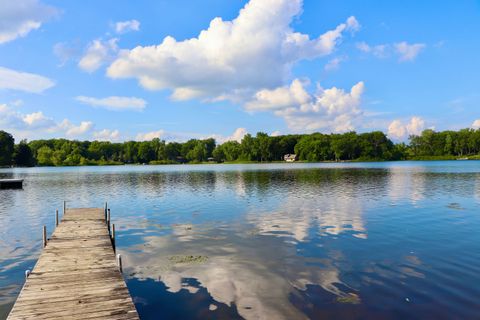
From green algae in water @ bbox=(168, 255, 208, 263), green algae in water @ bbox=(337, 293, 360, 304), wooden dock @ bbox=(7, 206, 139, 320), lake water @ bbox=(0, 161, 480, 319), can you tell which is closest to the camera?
wooden dock @ bbox=(7, 206, 139, 320)

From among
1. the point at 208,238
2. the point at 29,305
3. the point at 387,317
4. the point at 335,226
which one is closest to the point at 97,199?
the point at 208,238

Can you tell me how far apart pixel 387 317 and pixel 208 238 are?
14.4 meters

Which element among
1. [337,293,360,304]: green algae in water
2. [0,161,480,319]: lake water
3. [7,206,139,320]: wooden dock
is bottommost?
[337,293,360,304]: green algae in water

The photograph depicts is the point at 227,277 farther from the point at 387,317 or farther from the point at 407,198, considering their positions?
the point at 407,198

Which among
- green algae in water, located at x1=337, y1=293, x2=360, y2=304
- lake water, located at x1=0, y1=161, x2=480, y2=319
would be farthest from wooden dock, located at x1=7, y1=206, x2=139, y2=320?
green algae in water, located at x1=337, y1=293, x2=360, y2=304

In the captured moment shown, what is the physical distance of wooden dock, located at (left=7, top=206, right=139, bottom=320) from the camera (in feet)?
33.1

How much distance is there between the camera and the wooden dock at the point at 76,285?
33.1 ft

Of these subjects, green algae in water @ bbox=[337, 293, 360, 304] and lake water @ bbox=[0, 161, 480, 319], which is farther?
green algae in water @ bbox=[337, 293, 360, 304]

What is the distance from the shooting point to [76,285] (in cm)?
1241

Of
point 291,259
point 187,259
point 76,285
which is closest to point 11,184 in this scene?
point 187,259

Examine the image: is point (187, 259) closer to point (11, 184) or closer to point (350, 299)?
point (350, 299)

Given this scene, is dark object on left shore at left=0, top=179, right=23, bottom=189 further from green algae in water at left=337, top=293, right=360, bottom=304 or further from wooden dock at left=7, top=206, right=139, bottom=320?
green algae in water at left=337, top=293, right=360, bottom=304

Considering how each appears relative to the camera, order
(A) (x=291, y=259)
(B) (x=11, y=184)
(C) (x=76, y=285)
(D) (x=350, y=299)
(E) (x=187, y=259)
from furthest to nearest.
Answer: (B) (x=11, y=184)
(E) (x=187, y=259)
(A) (x=291, y=259)
(D) (x=350, y=299)
(C) (x=76, y=285)

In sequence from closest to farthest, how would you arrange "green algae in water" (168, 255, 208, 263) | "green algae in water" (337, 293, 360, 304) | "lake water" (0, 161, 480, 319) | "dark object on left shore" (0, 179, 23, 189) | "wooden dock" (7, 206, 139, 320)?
"wooden dock" (7, 206, 139, 320) → "lake water" (0, 161, 480, 319) → "green algae in water" (337, 293, 360, 304) → "green algae in water" (168, 255, 208, 263) → "dark object on left shore" (0, 179, 23, 189)
